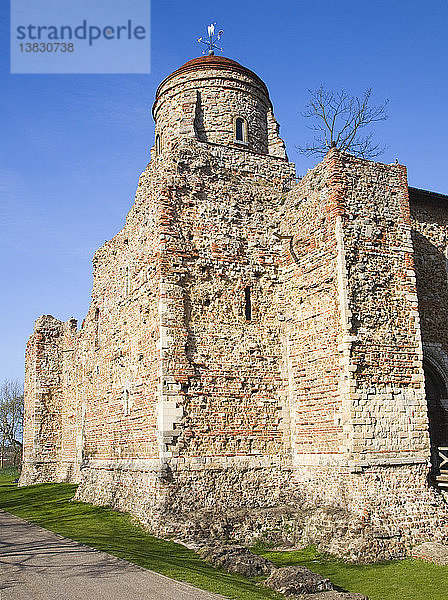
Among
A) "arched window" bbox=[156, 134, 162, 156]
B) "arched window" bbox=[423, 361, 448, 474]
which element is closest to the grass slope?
"arched window" bbox=[423, 361, 448, 474]

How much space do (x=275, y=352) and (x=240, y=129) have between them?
7631 mm

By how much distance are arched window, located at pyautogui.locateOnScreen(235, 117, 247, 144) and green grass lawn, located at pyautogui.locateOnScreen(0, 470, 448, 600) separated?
11.6m

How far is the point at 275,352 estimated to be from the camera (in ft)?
51.0

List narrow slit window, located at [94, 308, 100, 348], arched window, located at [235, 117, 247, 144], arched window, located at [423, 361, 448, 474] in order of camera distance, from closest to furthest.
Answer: arched window, located at [423, 361, 448, 474]
arched window, located at [235, 117, 247, 144]
narrow slit window, located at [94, 308, 100, 348]

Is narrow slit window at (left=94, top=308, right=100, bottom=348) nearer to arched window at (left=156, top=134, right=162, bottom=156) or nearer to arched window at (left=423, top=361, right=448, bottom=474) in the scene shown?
arched window at (left=156, top=134, right=162, bottom=156)

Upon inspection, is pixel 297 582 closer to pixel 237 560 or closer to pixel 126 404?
pixel 237 560

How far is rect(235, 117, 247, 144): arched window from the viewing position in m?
18.8

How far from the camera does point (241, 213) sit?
1612cm

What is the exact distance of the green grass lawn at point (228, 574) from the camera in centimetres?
957

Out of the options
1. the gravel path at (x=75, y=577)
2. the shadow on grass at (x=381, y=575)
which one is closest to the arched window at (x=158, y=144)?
the gravel path at (x=75, y=577)

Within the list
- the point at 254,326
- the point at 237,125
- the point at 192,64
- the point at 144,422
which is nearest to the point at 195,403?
the point at 144,422

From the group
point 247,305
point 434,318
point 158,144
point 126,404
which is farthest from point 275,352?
point 158,144

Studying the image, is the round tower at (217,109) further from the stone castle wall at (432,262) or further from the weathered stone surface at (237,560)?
the weathered stone surface at (237,560)

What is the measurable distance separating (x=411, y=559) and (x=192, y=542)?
174 inches
